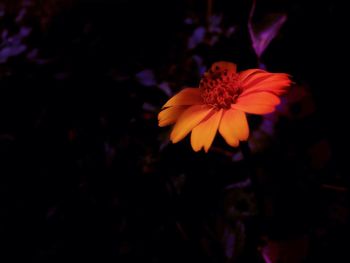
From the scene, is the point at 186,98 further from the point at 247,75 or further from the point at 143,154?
the point at 143,154

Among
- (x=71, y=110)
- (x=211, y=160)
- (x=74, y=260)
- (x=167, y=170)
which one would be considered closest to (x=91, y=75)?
(x=71, y=110)

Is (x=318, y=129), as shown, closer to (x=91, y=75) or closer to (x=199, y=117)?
(x=199, y=117)

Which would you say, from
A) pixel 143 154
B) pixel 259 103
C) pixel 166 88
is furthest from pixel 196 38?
pixel 259 103

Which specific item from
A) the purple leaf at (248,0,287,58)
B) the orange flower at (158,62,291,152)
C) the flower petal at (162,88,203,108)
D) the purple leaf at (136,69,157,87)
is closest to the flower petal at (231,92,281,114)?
the orange flower at (158,62,291,152)

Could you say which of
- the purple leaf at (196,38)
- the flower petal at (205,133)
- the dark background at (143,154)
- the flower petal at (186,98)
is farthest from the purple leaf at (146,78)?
the flower petal at (205,133)

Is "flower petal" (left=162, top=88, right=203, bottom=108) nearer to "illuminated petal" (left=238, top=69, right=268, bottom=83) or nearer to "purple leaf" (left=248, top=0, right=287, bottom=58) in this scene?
"illuminated petal" (left=238, top=69, right=268, bottom=83)

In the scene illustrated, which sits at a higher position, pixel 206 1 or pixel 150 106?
pixel 206 1
